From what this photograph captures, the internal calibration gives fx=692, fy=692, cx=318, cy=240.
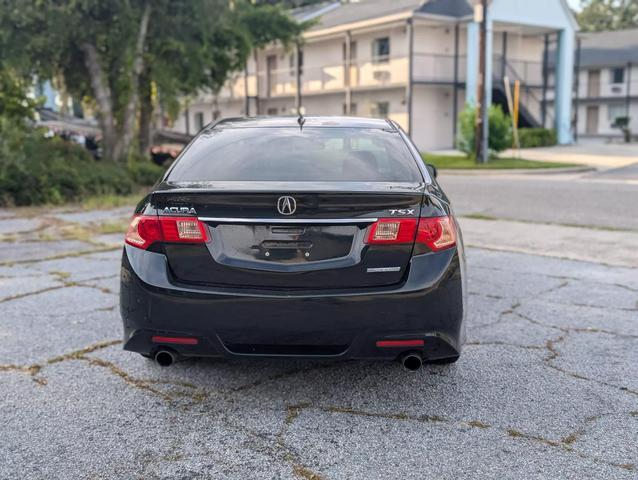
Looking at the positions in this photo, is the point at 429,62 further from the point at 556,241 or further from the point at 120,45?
the point at 556,241

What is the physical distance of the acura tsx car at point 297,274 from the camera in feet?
11.6

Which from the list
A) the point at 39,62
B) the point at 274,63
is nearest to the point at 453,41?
the point at 274,63

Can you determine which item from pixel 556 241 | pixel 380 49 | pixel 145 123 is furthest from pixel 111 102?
pixel 380 49

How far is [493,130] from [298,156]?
2004 centimetres

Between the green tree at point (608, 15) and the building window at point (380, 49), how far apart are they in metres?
49.0

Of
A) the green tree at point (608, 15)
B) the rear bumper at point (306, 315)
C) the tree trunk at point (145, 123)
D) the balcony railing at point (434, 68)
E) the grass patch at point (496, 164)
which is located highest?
the green tree at point (608, 15)

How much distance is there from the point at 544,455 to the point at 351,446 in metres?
0.91

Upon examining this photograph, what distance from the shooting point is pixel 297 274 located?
11.6 feet

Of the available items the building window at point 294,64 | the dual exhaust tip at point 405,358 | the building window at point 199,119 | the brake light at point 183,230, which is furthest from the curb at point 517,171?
the building window at point 199,119

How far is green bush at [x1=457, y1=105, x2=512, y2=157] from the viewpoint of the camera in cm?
2314

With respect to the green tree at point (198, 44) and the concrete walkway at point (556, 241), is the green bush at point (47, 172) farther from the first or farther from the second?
the concrete walkway at point (556, 241)

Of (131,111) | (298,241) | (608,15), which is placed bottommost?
(298,241)

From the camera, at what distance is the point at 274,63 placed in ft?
138

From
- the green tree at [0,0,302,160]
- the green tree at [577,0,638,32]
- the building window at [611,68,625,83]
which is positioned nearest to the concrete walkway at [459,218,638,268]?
the green tree at [0,0,302,160]
